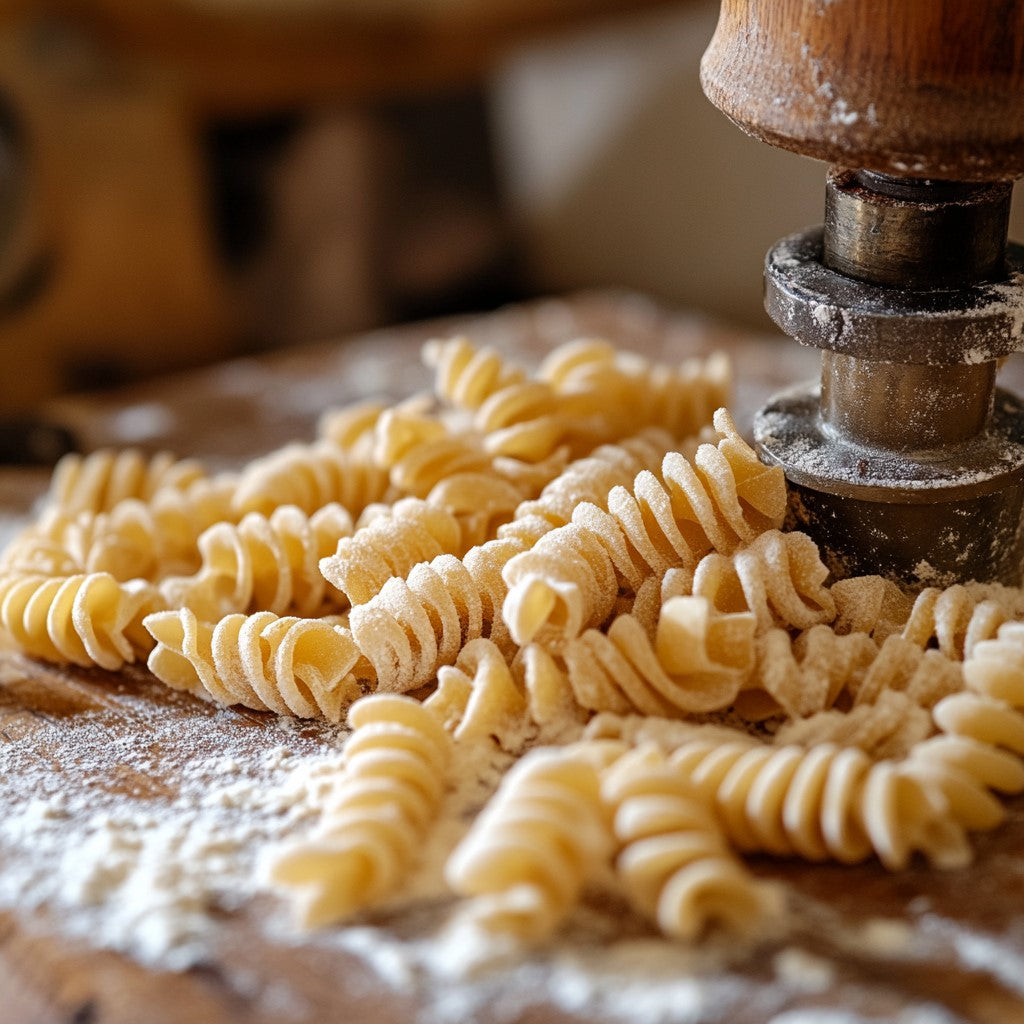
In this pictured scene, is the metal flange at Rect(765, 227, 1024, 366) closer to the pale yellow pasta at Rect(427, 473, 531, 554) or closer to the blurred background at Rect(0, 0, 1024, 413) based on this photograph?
the pale yellow pasta at Rect(427, 473, 531, 554)

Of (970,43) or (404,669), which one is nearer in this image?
(970,43)

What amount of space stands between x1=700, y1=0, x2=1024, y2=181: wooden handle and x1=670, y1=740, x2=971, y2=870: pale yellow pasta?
1.09 ft

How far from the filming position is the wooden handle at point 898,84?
0.73 meters

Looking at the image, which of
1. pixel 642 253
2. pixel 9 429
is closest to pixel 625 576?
pixel 9 429

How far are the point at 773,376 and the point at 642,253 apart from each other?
1.19 m

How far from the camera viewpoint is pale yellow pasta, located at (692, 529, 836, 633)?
2.76 feet

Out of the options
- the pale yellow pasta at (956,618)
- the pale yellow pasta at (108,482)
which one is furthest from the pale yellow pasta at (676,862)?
the pale yellow pasta at (108,482)

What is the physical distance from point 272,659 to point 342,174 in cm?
146

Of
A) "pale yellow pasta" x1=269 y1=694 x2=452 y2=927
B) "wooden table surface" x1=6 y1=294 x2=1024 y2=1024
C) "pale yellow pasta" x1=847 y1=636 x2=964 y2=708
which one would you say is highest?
"pale yellow pasta" x1=847 y1=636 x2=964 y2=708

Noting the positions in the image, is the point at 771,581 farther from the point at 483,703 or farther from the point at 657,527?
the point at 483,703

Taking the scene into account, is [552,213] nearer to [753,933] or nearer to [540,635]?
[540,635]

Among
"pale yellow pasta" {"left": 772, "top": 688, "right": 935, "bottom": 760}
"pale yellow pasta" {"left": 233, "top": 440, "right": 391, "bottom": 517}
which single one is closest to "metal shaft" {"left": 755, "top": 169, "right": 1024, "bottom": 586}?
"pale yellow pasta" {"left": 772, "top": 688, "right": 935, "bottom": 760}

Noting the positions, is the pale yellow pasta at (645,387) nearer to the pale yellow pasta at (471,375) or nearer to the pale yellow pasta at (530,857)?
the pale yellow pasta at (471,375)

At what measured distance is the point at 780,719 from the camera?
2.83ft
